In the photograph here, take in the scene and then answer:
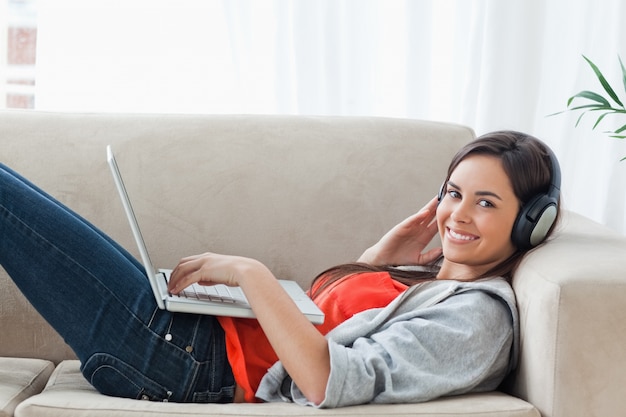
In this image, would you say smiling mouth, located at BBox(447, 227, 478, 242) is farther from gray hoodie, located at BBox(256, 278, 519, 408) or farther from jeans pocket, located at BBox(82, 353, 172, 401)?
jeans pocket, located at BBox(82, 353, 172, 401)

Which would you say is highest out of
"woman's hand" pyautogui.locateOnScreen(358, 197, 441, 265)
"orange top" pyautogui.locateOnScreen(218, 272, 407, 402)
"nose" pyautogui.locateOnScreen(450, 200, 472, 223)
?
"nose" pyautogui.locateOnScreen(450, 200, 472, 223)

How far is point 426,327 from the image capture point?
130cm

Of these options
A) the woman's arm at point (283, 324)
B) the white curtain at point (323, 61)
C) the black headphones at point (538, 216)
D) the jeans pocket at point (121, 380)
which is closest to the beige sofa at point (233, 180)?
the black headphones at point (538, 216)

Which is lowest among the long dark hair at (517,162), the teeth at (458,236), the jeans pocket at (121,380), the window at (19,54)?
the jeans pocket at (121,380)

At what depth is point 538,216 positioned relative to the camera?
4.60 ft

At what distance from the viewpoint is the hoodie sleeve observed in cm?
125

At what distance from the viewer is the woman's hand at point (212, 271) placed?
Result: 1343 mm

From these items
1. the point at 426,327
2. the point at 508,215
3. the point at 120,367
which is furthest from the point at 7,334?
the point at 508,215

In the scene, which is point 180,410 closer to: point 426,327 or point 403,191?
point 426,327

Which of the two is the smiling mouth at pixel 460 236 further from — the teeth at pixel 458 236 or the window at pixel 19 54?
the window at pixel 19 54

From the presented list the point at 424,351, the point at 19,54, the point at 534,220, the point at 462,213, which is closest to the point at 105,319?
the point at 424,351

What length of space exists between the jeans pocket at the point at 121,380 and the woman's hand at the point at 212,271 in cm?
15

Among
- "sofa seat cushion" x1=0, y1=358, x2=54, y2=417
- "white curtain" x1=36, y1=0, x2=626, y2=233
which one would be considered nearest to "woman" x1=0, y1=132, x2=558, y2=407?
"sofa seat cushion" x1=0, y1=358, x2=54, y2=417

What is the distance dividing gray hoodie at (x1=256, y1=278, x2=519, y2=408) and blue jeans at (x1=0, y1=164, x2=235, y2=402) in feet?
0.37
